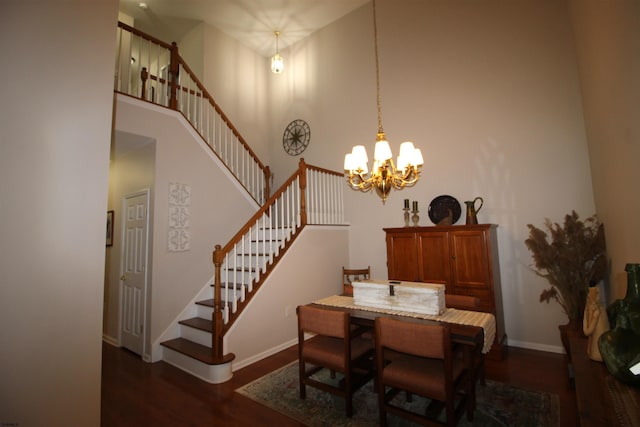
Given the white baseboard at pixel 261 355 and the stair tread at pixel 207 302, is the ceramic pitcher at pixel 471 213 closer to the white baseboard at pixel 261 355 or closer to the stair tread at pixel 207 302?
the white baseboard at pixel 261 355

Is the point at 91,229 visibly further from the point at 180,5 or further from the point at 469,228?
the point at 180,5

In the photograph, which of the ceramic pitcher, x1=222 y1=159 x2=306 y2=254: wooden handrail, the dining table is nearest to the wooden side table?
the dining table

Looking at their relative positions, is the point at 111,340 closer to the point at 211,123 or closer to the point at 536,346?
the point at 211,123

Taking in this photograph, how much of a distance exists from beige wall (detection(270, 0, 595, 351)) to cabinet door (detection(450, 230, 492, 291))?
60 centimetres

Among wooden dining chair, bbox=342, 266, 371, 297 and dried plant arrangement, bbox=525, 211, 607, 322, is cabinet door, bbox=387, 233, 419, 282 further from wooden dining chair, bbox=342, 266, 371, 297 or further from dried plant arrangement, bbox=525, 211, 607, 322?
dried plant arrangement, bbox=525, 211, 607, 322

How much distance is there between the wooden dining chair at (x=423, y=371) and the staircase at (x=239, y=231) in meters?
1.87

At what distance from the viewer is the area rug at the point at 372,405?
2299mm

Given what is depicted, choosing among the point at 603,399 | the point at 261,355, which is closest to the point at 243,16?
the point at 261,355

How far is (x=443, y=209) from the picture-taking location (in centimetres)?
436

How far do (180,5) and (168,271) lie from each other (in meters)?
5.01

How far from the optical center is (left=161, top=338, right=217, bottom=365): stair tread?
317 cm

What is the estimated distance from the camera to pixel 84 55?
1.93m

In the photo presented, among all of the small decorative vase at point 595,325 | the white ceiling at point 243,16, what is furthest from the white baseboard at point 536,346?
the white ceiling at point 243,16

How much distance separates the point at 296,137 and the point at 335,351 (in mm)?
4873
